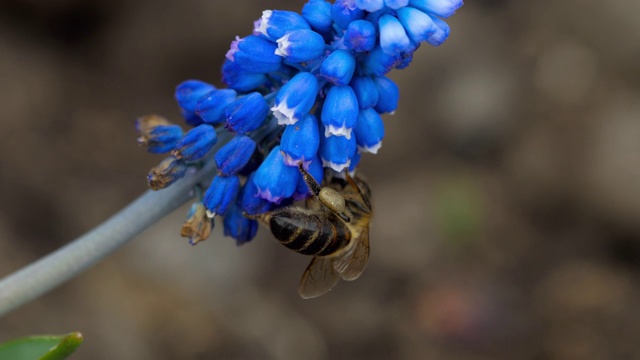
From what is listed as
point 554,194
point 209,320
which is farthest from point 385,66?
point 554,194

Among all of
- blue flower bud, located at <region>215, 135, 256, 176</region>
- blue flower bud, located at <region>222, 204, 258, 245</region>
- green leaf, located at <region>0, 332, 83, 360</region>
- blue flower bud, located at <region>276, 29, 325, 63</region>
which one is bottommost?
green leaf, located at <region>0, 332, 83, 360</region>

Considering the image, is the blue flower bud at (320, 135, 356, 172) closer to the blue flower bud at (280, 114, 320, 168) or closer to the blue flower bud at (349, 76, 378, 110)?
the blue flower bud at (280, 114, 320, 168)

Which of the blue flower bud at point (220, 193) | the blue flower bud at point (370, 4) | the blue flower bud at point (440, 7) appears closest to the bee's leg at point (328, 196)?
the blue flower bud at point (220, 193)

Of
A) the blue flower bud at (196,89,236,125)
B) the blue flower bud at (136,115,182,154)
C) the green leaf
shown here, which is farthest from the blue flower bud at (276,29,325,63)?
the green leaf

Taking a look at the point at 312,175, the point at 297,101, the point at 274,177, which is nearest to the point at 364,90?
the point at 297,101

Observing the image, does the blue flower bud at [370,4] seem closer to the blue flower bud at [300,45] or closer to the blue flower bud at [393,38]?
the blue flower bud at [393,38]

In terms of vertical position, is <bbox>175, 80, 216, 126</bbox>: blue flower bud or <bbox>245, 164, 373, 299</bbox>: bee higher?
<bbox>175, 80, 216, 126</bbox>: blue flower bud

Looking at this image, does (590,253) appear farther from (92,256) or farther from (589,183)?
(92,256)
